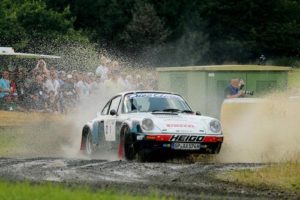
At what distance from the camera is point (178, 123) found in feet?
64.1

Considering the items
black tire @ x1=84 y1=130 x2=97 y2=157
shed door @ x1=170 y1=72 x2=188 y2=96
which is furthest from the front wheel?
shed door @ x1=170 y1=72 x2=188 y2=96

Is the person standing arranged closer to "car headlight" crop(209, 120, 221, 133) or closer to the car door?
the car door

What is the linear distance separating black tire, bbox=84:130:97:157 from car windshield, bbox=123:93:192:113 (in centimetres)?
170

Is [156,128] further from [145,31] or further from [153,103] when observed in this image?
[145,31]

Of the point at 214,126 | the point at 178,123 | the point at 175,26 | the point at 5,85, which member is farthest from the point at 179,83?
the point at 175,26

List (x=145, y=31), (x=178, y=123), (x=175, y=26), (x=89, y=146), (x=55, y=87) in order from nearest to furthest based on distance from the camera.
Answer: (x=178, y=123)
(x=89, y=146)
(x=55, y=87)
(x=145, y=31)
(x=175, y=26)

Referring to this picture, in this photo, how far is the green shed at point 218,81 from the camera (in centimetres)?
3003

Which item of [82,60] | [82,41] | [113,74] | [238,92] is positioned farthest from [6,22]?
[238,92]

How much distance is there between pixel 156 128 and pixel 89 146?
3.79 meters

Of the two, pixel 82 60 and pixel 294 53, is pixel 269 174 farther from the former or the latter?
pixel 294 53

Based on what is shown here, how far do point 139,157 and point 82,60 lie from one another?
23.5 meters

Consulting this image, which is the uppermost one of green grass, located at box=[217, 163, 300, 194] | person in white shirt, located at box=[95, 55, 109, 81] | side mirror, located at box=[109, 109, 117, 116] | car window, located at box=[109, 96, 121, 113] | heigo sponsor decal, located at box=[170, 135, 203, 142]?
person in white shirt, located at box=[95, 55, 109, 81]

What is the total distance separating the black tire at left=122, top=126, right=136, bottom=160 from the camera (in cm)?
1945


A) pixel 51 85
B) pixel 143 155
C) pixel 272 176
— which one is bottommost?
pixel 143 155
